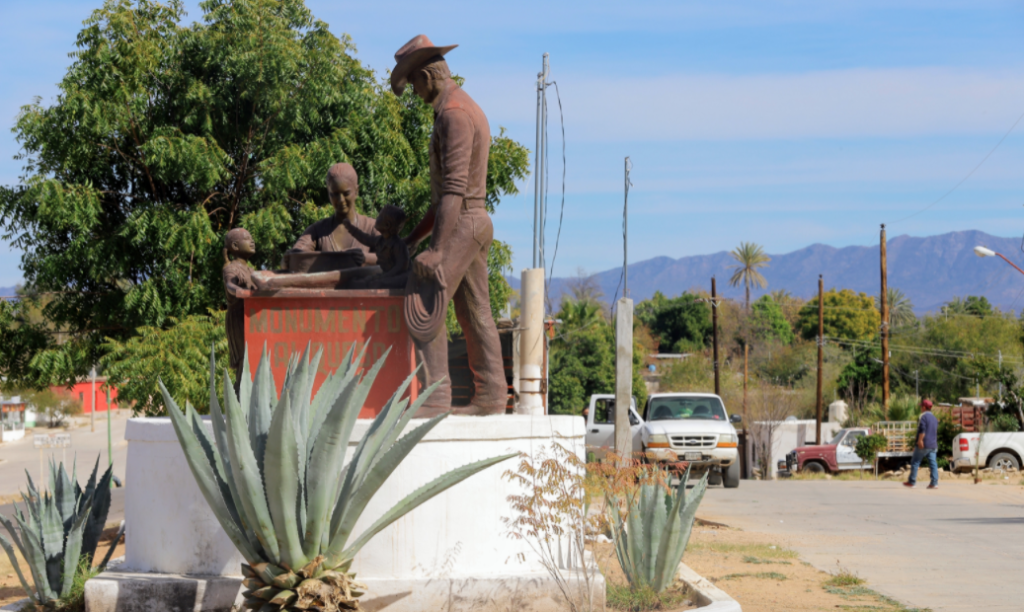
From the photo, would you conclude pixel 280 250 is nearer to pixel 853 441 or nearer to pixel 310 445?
pixel 310 445

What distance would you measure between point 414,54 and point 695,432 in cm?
1310

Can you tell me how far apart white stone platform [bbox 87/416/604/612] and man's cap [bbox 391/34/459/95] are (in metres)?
2.24

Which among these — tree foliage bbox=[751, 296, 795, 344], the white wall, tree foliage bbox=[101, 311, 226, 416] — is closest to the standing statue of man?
the white wall

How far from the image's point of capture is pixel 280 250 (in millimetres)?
12852

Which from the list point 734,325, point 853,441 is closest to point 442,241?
point 853,441

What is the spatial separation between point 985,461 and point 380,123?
17.3 m

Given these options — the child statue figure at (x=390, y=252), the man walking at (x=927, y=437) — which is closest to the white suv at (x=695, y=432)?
the man walking at (x=927, y=437)

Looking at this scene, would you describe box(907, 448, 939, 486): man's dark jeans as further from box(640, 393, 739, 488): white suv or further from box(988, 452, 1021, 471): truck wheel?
box(988, 452, 1021, 471): truck wheel

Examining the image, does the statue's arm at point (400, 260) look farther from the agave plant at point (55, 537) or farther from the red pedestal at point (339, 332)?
the agave plant at point (55, 537)

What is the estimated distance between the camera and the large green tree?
39.1 ft

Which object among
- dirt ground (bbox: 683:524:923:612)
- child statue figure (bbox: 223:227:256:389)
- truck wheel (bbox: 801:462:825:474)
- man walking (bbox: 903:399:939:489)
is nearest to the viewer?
child statue figure (bbox: 223:227:256:389)

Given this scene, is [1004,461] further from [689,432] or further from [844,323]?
[844,323]

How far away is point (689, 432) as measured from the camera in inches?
712

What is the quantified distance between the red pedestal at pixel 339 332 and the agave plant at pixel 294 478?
1.50m
